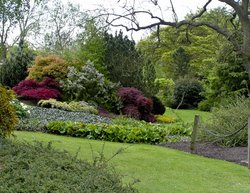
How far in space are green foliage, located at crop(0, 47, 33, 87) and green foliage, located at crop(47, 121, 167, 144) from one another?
10506 millimetres

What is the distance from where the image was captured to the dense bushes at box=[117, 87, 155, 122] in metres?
18.7

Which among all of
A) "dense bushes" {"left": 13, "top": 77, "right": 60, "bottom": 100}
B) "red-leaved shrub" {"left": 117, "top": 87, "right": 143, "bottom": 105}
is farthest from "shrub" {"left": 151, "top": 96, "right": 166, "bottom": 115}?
"dense bushes" {"left": 13, "top": 77, "right": 60, "bottom": 100}

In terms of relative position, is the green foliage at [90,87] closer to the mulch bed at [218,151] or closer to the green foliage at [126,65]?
the green foliage at [126,65]

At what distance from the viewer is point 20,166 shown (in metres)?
5.30

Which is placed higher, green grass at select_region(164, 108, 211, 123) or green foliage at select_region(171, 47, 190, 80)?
green foliage at select_region(171, 47, 190, 80)

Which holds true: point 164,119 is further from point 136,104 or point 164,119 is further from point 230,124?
point 230,124

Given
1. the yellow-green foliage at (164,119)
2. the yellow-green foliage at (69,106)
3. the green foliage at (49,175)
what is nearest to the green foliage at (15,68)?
the yellow-green foliage at (69,106)

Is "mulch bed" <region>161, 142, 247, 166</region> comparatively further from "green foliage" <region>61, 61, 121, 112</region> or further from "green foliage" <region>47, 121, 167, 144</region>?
"green foliage" <region>61, 61, 121, 112</region>

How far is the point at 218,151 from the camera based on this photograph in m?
11.0

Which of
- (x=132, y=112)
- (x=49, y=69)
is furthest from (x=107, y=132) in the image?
(x=49, y=69)

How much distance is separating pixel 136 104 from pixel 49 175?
14.1 meters

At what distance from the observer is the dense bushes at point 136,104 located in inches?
→ 735

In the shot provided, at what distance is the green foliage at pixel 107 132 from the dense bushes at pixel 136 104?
597cm

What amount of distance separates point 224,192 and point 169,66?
31534mm
